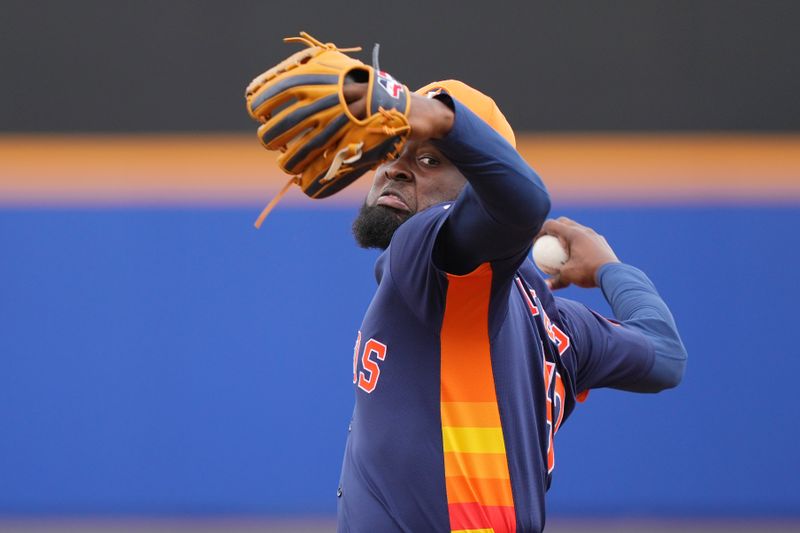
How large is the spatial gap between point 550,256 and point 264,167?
6.07 feet

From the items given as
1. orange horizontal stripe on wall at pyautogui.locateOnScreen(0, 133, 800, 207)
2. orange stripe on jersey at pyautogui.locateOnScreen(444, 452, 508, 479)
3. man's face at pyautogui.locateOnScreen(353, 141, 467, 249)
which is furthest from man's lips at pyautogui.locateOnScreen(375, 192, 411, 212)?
orange horizontal stripe on wall at pyautogui.locateOnScreen(0, 133, 800, 207)

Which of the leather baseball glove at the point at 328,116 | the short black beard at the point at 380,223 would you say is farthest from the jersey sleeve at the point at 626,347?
the leather baseball glove at the point at 328,116

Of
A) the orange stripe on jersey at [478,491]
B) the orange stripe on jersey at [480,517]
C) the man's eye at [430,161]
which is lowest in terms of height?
the orange stripe on jersey at [480,517]

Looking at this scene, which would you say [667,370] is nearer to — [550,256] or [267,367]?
[550,256]

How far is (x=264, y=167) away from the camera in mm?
3781

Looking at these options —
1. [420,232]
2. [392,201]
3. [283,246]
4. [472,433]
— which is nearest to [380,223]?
[392,201]

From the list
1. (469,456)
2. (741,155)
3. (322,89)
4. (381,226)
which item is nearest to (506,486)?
(469,456)

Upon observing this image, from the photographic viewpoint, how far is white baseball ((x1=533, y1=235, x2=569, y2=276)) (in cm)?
220

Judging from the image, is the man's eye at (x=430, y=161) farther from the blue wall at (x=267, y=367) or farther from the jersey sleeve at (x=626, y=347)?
the blue wall at (x=267, y=367)

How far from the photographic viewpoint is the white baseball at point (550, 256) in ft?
7.21

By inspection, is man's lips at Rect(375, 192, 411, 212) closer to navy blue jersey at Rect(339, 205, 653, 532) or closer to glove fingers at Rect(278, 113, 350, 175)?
navy blue jersey at Rect(339, 205, 653, 532)

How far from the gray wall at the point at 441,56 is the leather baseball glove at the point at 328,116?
99.0 inches

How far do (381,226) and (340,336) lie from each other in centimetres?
204

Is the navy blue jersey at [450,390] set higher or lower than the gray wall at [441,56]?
lower
